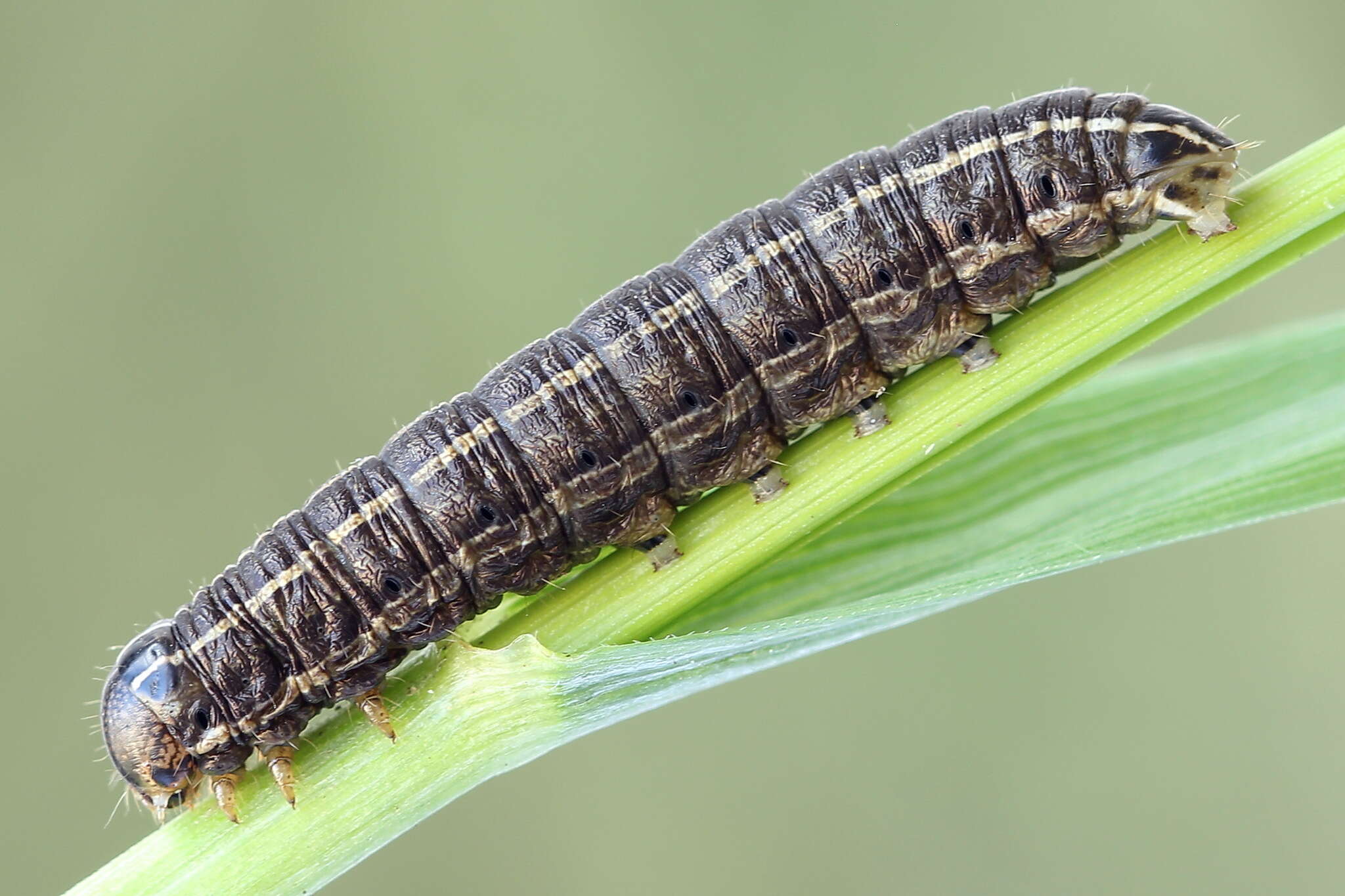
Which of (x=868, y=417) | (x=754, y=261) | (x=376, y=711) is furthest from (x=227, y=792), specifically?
(x=754, y=261)

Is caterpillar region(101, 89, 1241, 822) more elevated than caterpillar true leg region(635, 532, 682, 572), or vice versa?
caterpillar region(101, 89, 1241, 822)

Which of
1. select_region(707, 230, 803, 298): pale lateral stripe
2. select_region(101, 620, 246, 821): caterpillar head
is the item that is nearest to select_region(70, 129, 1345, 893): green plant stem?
select_region(101, 620, 246, 821): caterpillar head

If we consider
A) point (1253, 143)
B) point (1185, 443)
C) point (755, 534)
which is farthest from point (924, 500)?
point (1253, 143)

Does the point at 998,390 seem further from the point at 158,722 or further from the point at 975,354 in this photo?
the point at 158,722

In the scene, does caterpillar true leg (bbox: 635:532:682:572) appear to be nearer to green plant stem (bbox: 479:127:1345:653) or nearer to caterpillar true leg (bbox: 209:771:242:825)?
green plant stem (bbox: 479:127:1345:653)

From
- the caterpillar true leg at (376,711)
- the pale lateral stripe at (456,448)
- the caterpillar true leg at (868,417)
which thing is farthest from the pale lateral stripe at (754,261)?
the caterpillar true leg at (376,711)

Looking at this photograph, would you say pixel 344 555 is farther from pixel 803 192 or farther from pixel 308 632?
pixel 803 192

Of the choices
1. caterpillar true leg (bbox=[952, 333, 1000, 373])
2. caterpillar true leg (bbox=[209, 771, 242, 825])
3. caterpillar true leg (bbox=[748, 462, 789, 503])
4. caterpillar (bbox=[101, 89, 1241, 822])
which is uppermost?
caterpillar (bbox=[101, 89, 1241, 822])
